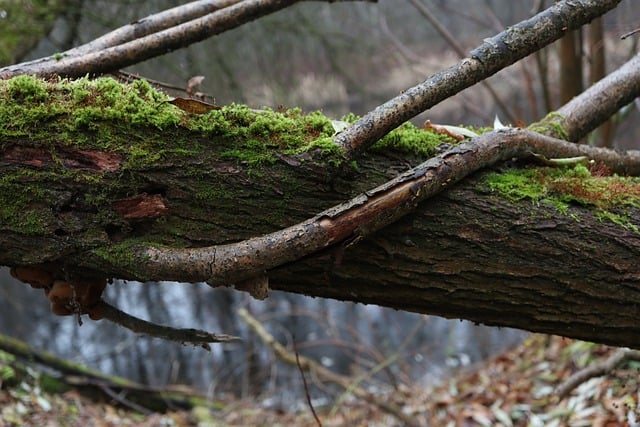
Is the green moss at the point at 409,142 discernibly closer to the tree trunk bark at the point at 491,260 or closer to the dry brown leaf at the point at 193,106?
the tree trunk bark at the point at 491,260

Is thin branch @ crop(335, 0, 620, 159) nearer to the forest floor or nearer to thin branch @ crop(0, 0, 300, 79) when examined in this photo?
thin branch @ crop(0, 0, 300, 79)

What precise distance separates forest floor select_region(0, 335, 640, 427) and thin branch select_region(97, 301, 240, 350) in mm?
2060

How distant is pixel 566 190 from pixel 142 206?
1.27 meters

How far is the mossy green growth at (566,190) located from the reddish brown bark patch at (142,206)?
96 cm

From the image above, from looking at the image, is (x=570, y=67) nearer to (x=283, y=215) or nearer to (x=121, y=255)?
(x=283, y=215)

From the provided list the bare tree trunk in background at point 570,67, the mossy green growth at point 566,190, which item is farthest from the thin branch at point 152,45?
Result: the bare tree trunk in background at point 570,67

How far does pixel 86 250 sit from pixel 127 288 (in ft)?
28.1

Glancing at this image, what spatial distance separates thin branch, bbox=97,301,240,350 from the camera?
6.00ft

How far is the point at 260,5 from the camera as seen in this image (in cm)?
244

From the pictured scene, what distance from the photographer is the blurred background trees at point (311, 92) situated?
5.09m

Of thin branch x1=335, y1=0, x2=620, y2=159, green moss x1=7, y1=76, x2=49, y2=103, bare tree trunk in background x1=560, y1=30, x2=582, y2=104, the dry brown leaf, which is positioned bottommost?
green moss x1=7, y1=76, x2=49, y2=103

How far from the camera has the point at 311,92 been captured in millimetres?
7668

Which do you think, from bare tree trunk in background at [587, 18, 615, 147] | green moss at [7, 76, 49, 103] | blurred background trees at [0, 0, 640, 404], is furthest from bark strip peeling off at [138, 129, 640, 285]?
bare tree trunk in background at [587, 18, 615, 147]

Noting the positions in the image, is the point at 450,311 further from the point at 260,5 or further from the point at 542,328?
the point at 260,5
